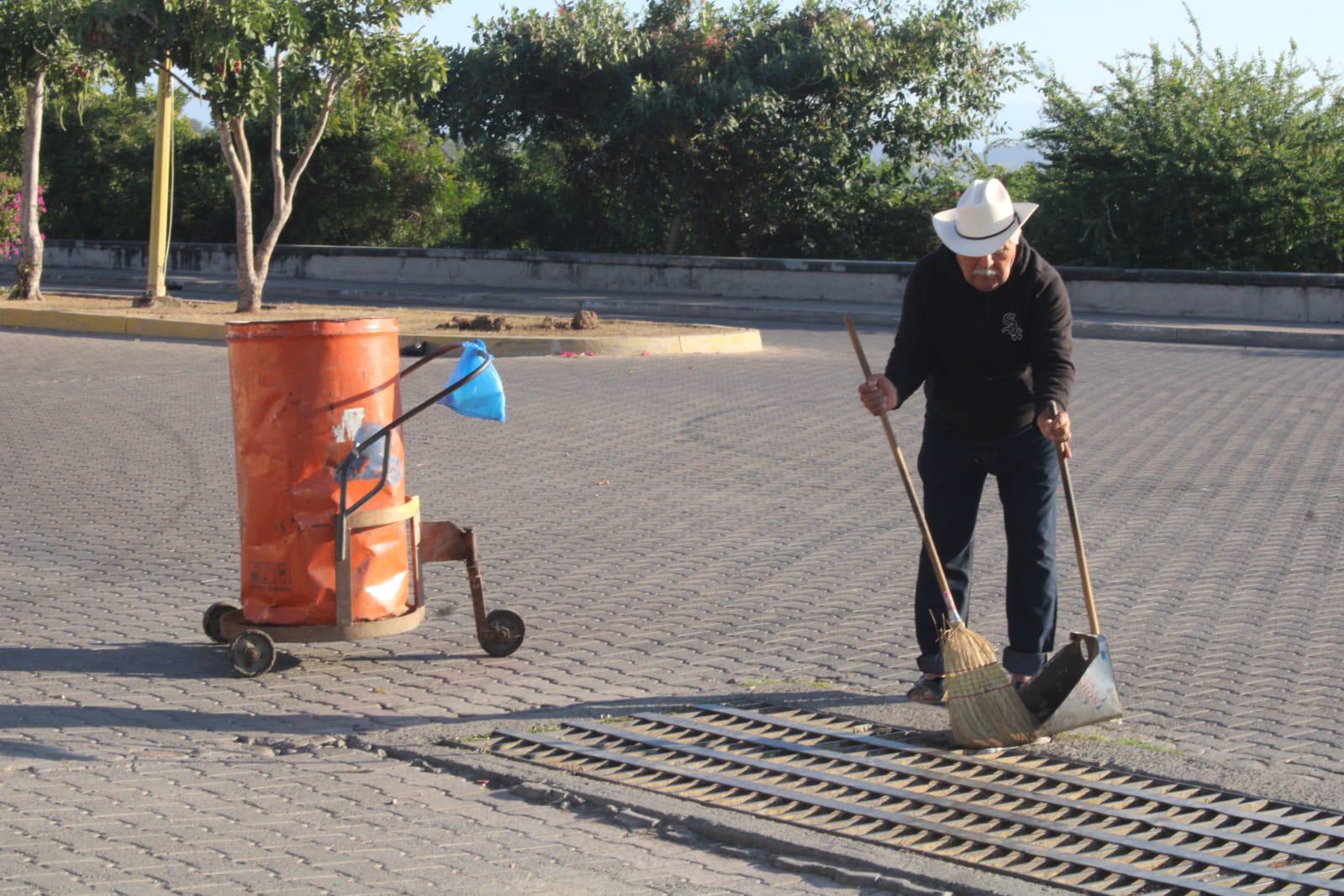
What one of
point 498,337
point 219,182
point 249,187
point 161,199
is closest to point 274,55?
point 249,187

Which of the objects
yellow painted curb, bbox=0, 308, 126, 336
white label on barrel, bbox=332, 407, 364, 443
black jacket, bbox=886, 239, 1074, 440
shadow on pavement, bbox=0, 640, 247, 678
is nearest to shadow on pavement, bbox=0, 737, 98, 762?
shadow on pavement, bbox=0, 640, 247, 678

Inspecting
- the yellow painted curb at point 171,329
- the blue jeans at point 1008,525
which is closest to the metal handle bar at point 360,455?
the blue jeans at point 1008,525

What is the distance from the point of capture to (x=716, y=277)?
2694 centimetres

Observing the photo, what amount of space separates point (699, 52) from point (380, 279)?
300 inches

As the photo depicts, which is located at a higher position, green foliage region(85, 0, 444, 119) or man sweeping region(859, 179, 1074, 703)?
green foliage region(85, 0, 444, 119)

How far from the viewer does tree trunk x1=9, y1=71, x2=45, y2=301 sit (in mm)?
20547

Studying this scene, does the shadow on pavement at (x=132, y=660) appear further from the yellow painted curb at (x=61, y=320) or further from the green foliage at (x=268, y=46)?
the yellow painted curb at (x=61, y=320)

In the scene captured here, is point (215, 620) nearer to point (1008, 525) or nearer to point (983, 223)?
point (1008, 525)

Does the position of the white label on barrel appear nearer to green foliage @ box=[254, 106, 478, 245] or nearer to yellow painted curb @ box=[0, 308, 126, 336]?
yellow painted curb @ box=[0, 308, 126, 336]

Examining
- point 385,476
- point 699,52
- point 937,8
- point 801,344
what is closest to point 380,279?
point 699,52

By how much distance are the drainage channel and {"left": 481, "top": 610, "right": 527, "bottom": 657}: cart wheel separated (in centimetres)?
80

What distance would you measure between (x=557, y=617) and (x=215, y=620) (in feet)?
4.31

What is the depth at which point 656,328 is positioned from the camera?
18.1m

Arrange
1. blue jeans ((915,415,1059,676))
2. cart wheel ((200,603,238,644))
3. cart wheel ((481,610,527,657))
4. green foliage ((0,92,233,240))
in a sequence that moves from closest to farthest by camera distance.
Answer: blue jeans ((915,415,1059,676))
cart wheel ((481,610,527,657))
cart wheel ((200,603,238,644))
green foliage ((0,92,233,240))
